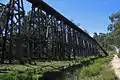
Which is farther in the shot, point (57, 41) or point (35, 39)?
point (57, 41)

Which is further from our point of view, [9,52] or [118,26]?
[118,26]

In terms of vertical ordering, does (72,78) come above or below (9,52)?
below

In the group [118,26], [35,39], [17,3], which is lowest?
[35,39]

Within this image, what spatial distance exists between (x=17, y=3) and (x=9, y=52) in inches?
135

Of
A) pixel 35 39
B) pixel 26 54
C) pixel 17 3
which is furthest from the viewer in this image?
pixel 35 39

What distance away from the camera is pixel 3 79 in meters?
6.77

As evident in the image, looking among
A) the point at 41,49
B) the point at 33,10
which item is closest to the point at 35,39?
the point at 41,49

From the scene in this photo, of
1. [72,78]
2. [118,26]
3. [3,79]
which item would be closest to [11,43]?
[72,78]

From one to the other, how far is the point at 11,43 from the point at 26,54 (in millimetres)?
2709

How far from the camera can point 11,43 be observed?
14.3m

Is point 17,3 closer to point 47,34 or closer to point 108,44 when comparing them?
point 47,34

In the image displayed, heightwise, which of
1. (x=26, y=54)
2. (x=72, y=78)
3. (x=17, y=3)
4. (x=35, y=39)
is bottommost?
(x=72, y=78)

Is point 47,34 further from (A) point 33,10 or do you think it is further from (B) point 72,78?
(B) point 72,78

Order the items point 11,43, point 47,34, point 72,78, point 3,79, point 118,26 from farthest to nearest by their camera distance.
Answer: point 118,26 < point 47,34 < point 11,43 < point 72,78 < point 3,79
